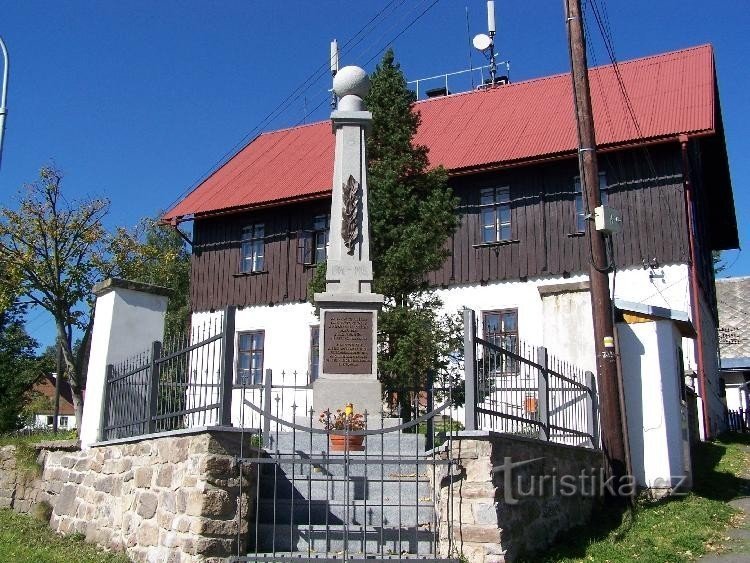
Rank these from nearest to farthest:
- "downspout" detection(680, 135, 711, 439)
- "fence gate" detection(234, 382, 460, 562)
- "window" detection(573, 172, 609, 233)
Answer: "fence gate" detection(234, 382, 460, 562) → "downspout" detection(680, 135, 711, 439) → "window" detection(573, 172, 609, 233)

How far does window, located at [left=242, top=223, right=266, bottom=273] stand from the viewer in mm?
24344

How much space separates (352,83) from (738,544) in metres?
Result: 7.86

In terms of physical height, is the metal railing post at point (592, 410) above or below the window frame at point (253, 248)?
below

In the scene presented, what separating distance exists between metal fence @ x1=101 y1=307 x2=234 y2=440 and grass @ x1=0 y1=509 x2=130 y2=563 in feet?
3.93

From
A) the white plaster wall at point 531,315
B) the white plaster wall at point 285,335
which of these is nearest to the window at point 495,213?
the white plaster wall at point 531,315

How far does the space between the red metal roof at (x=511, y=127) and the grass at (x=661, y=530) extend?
10.00 meters

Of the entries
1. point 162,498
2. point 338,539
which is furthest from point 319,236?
point 338,539

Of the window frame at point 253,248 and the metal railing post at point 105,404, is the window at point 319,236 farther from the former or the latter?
the metal railing post at point 105,404

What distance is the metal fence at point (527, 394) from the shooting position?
736 centimetres

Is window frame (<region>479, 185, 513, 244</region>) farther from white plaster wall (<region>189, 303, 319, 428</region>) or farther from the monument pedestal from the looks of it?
the monument pedestal

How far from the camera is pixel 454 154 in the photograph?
854 inches

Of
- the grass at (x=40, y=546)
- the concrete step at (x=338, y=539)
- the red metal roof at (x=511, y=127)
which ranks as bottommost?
the grass at (x=40, y=546)

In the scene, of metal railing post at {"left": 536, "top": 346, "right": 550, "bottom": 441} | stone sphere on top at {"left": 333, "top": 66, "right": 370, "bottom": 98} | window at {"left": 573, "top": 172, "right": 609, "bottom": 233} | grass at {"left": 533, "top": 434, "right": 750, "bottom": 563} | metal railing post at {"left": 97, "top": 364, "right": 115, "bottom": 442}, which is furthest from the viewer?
window at {"left": 573, "top": 172, "right": 609, "bottom": 233}

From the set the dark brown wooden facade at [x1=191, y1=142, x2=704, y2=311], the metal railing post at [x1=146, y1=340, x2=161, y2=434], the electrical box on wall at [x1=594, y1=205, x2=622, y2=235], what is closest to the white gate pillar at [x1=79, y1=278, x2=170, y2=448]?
the metal railing post at [x1=146, y1=340, x2=161, y2=434]
